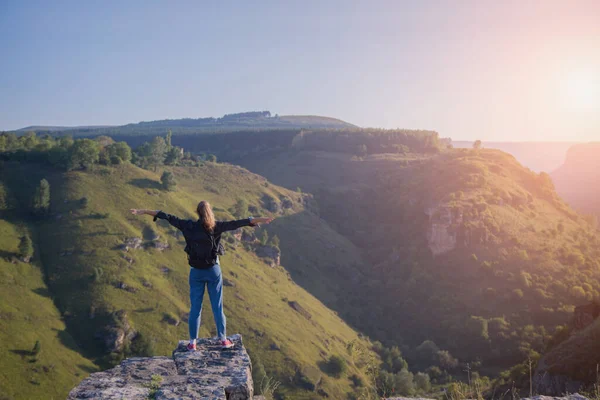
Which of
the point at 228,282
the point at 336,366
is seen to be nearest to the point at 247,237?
the point at 228,282

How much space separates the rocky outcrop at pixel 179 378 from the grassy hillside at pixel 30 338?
154ft

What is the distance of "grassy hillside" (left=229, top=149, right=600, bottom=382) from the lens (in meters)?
81.0

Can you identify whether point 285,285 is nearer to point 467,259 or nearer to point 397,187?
point 467,259

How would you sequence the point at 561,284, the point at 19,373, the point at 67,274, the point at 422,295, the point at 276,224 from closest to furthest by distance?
1. the point at 19,373
2. the point at 67,274
3. the point at 561,284
4. the point at 422,295
5. the point at 276,224

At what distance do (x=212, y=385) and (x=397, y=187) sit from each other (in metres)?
144

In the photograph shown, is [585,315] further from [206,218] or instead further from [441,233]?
[441,233]

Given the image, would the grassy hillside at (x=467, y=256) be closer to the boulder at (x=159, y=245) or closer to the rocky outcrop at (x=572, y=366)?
the rocky outcrop at (x=572, y=366)

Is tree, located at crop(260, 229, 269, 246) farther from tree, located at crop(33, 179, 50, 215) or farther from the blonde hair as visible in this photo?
the blonde hair

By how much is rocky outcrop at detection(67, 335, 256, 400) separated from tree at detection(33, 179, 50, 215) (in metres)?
77.4

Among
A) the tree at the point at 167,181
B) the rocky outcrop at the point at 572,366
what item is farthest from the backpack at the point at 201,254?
the tree at the point at 167,181

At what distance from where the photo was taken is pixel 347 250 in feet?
391

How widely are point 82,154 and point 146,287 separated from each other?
36248 millimetres

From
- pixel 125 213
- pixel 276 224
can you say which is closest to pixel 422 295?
pixel 276 224

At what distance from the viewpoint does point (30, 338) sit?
176ft
